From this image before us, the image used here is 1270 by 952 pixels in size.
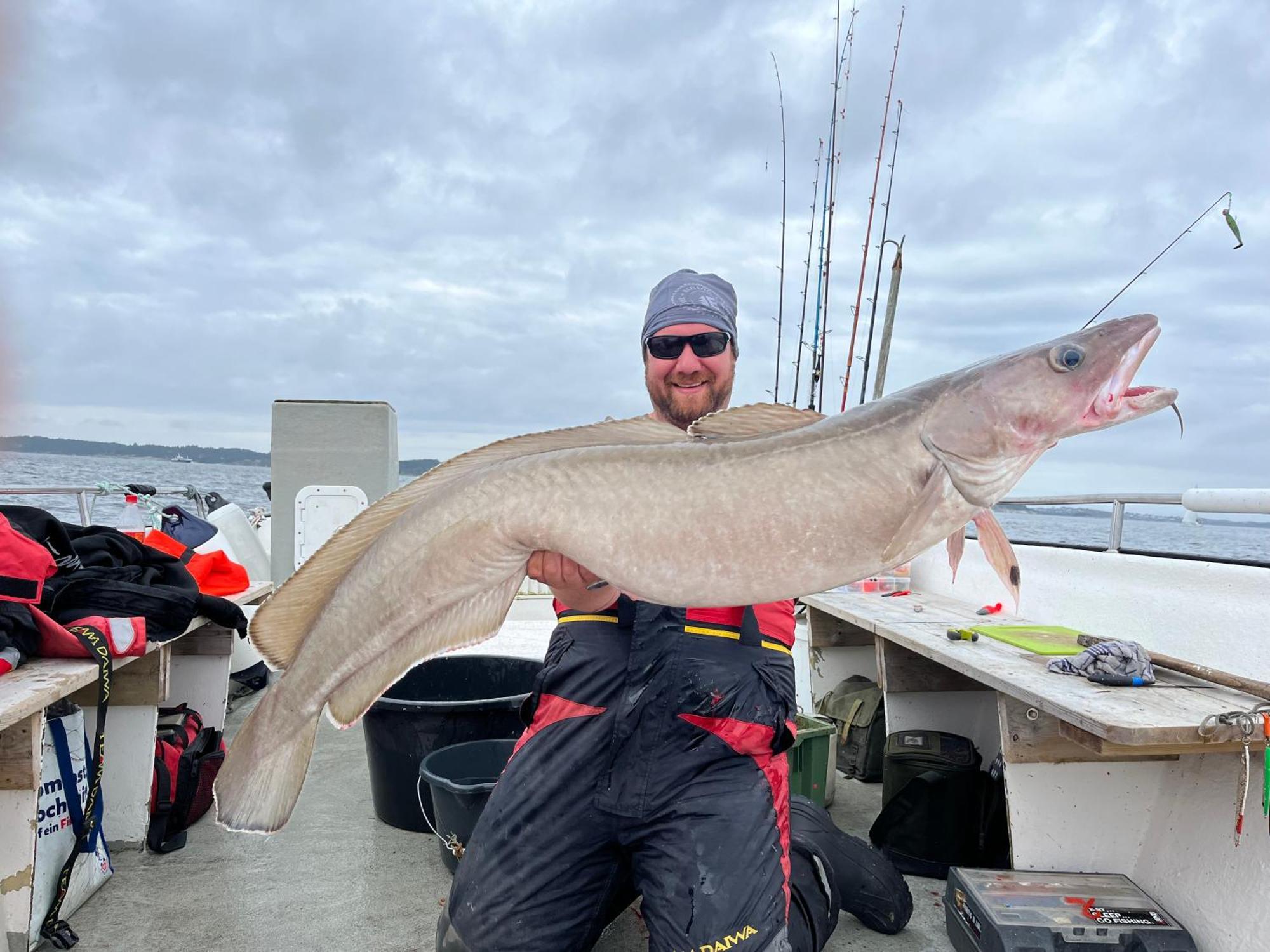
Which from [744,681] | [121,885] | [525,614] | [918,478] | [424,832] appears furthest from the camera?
[525,614]

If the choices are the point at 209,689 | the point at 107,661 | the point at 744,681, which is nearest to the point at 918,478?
the point at 744,681

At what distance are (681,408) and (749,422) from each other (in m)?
1.50

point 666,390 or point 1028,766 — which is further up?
point 666,390

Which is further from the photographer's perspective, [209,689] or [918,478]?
[209,689]

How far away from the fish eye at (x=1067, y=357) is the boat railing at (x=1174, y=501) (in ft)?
1.96

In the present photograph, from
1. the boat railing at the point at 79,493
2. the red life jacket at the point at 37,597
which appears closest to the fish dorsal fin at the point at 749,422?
the red life jacket at the point at 37,597

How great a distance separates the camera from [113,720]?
12.0 ft

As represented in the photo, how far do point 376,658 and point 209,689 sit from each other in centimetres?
355

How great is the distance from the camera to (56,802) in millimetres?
3018

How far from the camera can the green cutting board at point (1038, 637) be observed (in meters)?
3.34

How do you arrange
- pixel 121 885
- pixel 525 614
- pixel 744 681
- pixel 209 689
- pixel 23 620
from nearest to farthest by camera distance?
pixel 744 681 < pixel 23 620 < pixel 121 885 < pixel 209 689 < pixel 525 614

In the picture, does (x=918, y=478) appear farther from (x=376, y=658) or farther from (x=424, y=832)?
(x=424, y=832)

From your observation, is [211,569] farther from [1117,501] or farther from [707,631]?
[1117,501]

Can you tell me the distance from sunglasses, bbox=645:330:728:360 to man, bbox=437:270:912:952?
1174mm
